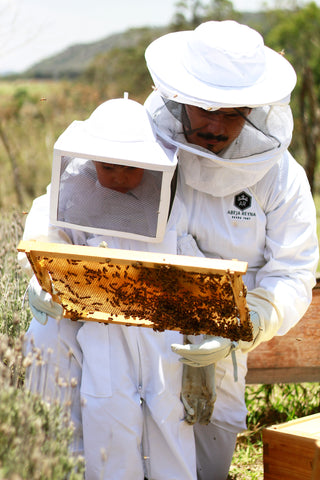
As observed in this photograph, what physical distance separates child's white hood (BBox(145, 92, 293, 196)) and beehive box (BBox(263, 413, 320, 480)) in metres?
1.10

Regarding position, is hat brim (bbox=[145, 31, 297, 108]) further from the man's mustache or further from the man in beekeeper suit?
the man's mustache

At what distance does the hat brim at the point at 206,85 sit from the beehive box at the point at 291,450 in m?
1.39

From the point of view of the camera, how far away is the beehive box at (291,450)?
2.60 meters

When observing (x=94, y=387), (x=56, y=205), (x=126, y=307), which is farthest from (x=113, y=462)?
(x=56, y=205)

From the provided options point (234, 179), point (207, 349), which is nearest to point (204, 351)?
point (207, 349)

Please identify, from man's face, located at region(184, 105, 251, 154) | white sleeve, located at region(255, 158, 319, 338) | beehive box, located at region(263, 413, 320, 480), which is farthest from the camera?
white sleeve, located at region(255, 158, 319, 338)

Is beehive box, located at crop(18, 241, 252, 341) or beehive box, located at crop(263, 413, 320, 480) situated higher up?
beehive box, located at crop(18, 241, 252, 341)

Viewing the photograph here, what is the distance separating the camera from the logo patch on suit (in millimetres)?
3088

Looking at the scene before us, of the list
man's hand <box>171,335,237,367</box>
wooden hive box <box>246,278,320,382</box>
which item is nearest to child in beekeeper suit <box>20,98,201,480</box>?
man's hand <box>171,335,237,367</box>

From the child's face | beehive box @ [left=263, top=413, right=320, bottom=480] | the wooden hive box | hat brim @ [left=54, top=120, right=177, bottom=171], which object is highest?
hat brim @ [left=54, top=120, right=177, bottom=171]

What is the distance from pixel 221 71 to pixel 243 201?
2.09 feet

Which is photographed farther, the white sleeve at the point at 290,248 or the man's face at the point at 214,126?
the white sleeve at the point at 290,248

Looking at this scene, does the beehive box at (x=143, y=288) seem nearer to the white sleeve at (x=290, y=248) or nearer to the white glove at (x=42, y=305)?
the white glove at (x=42, y=305)

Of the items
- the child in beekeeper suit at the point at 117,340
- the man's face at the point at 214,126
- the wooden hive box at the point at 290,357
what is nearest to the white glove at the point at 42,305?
the child in beekeeper suit at the point at 117,340
